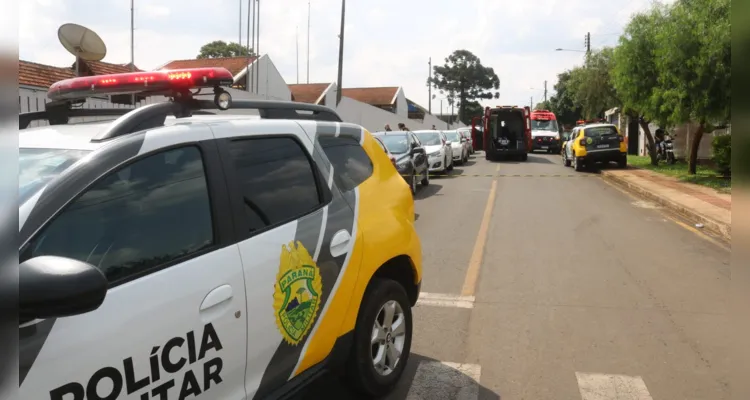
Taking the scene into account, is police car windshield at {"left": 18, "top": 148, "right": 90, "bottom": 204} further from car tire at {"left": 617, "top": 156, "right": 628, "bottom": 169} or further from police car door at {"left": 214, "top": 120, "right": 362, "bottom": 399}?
car tire at {"left": 617, "top": 156, "right": 628, "bottom": 169}

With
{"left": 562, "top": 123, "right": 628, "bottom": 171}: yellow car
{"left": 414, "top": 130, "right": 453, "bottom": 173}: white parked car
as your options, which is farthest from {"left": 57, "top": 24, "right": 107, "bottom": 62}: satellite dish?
{"left": 562, "top": 123, "right": 628, "bottom": 171}: yellow car

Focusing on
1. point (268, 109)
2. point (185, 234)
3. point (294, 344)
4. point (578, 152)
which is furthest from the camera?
point (578, 152)

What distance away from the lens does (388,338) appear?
13.6 ft

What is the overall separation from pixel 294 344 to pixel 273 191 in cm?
79

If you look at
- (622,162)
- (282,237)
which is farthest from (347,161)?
(622,162)

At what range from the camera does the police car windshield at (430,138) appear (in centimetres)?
2184

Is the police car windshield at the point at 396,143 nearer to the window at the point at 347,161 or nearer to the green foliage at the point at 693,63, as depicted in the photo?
the green foliage at the point at 693,63

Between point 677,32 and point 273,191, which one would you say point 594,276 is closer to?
point 273,191

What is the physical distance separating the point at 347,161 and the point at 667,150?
24.0 meters

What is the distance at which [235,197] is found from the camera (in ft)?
9.85

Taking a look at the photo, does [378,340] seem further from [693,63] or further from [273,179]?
[693,63]

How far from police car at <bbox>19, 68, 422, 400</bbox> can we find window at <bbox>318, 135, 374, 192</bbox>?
13mm

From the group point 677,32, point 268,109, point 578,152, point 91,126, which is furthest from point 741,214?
point 578,152

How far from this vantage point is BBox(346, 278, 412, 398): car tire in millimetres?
3822
